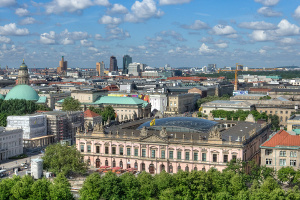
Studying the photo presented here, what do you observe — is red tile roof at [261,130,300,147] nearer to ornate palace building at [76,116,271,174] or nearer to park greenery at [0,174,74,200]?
ornate palace building at [76,116,271,174]

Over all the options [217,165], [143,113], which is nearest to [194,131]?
[217,165]

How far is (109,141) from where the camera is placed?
10712 cm

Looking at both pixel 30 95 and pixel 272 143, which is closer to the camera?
pixel 272 143

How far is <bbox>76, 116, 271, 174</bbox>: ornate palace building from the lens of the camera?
9769cm

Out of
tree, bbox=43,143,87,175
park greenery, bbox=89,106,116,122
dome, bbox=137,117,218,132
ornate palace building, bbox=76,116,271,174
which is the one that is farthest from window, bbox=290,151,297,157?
park greenery, bbox=89,106,116,122

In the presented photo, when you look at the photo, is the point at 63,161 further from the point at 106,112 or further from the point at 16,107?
the point at 106,112

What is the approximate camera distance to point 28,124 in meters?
137

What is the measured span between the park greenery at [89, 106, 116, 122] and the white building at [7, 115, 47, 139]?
40.8 metres

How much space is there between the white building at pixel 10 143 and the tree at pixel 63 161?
79.8ft

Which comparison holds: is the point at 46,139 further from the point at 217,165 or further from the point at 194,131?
the point at 217,165

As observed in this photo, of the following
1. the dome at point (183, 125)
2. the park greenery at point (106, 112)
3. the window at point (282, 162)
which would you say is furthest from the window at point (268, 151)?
the park greenery at point (106, 112)

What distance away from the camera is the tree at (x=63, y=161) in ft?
314

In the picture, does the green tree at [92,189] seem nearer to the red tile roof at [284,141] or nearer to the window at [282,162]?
the red tile roof at [284,141]

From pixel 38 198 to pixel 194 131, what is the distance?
47.4 m
